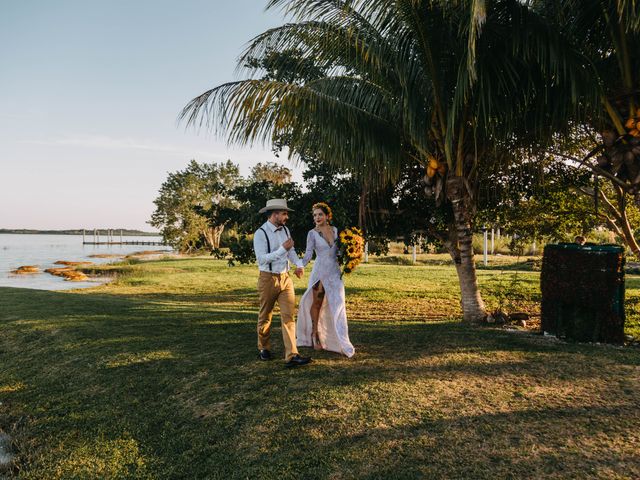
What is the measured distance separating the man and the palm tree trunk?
3960 millimetres

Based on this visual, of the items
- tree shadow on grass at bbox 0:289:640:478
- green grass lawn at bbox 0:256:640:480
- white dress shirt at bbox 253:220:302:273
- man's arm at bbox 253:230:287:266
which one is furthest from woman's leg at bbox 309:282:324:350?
man's arm at bbox 253:230:287:266

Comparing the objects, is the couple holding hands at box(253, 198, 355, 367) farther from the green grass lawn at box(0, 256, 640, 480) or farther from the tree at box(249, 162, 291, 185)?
the tree at box(249, 162, 291, 185)

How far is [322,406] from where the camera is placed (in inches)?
176

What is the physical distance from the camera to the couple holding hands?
5738 millimetres

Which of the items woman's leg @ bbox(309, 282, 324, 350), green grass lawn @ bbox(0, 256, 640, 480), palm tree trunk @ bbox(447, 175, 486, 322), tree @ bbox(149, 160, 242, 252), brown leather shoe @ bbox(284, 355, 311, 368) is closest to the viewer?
green grass lawn @ bbox(0, 256, 640, 480)

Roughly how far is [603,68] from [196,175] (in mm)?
45307

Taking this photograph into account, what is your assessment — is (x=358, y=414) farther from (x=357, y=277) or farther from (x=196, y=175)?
(x=196, y=175)

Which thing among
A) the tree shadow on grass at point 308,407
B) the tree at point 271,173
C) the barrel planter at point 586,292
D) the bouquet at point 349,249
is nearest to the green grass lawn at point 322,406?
the tree shadow on grass at point 308,407

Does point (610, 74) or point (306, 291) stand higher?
point (610, 74)

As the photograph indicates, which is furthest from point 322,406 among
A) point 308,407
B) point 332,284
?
point 332,284

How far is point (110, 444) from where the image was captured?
424cm

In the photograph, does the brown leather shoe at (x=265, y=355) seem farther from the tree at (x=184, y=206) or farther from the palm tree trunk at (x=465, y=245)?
the tree at (x=184, y=206)

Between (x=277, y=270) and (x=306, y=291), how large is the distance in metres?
0.76

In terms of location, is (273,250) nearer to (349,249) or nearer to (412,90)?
(349,249)
